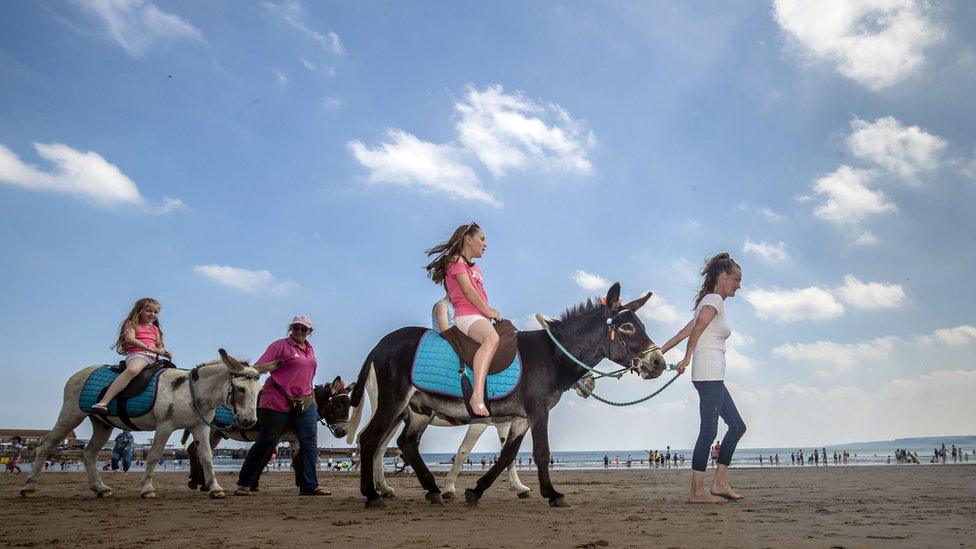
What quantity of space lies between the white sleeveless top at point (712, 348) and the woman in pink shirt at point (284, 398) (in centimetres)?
552

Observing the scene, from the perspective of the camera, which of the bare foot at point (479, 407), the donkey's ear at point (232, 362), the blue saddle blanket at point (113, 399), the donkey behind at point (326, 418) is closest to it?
the bare foot at point (479, 407)

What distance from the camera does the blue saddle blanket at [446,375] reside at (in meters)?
7.07

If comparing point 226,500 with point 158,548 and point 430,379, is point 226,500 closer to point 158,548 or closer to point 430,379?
point 430,379

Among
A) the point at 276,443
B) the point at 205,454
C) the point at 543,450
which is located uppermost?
the point at 543,450

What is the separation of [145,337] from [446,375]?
522 centimetres

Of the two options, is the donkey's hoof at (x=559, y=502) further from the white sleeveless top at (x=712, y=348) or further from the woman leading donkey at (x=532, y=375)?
the white sleeveless top at (x=712, y=348)

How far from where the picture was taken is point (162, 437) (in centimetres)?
928

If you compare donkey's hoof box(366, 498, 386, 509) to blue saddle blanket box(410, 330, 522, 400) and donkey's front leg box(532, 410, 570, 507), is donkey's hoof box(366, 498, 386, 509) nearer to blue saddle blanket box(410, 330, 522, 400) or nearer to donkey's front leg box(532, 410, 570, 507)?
blue saddle blanket box(410, 330, 522, 400)

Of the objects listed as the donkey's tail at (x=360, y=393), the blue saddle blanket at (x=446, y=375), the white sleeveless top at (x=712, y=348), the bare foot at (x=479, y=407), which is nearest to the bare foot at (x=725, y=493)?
the white sleeveless top at (x=712, y=348)

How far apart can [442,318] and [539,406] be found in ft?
4.99

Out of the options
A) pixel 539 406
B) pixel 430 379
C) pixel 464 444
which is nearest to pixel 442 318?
pixel 430 379

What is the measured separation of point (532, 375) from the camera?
729 cm

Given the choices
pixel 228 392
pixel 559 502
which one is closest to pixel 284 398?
pixel 228 392

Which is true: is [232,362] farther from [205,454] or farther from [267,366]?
[205,454]
